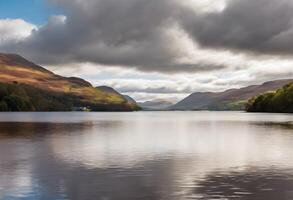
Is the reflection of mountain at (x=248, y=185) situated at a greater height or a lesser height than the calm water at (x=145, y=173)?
lesser

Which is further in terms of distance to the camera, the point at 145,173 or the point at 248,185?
the point at 145,173

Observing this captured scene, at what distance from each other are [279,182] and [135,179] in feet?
39.8

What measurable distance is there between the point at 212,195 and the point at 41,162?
25.3 m

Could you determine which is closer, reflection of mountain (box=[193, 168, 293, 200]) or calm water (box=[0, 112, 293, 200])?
reflection of mountain (box=[193, 168, 293, 200])

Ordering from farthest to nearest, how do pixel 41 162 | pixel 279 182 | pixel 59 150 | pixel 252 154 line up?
pixel 59 150, pixel 252 154, pixel 41 162, pixel 279 182

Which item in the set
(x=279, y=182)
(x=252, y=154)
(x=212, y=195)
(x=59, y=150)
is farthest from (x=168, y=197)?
(x=59, y=150)

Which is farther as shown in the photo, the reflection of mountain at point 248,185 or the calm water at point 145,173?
the calm water at point 145,173

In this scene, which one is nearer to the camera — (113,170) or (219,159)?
(113,170)

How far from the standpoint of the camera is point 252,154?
61344mm

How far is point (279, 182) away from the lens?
38.3m

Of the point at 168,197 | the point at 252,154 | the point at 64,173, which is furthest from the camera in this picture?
the point at 252,154

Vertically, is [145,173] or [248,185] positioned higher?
[145,173]

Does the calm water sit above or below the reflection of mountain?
above

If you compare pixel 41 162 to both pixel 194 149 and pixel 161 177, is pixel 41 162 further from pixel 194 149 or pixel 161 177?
pixel 194 149
